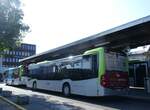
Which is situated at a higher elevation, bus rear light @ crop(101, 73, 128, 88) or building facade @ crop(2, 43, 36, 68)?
building facade @ crop(2, 43, 36, 68)

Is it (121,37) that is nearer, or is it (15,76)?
(121,37)

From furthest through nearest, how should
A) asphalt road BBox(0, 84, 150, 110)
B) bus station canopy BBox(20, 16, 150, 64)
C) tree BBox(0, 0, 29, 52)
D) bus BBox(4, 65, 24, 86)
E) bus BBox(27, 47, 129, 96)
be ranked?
bus BBox(4, 65, 24, 86) < tree BBox(0, 0, 29, 52) < bus station canopy BBox(20, 16, 150, 64) < bus BBox(27, 47, 129, 96) < asphalt road BBox(0, 84, 150, 110)

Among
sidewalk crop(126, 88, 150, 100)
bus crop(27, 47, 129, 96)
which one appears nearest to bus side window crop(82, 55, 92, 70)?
bus crop(27, 47, 129, 96)

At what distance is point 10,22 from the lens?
24750 millimetres

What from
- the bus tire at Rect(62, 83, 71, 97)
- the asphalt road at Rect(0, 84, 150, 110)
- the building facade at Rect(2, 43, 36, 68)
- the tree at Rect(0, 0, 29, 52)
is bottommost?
the asphalt road at Rect(0, 84, 150, 110)

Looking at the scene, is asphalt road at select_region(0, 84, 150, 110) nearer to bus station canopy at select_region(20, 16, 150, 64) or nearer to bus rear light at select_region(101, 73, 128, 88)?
bus rear light at select_region(101, 73, 128, 88)

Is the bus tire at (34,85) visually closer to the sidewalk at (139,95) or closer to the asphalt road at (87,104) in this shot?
the sidewalk at (139,95)

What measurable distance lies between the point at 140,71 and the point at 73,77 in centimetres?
1102

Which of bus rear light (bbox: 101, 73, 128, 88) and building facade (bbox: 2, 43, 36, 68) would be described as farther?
building facade (bbox: 2, 43, 36, 68)

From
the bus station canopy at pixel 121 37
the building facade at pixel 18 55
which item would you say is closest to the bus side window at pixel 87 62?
the bus station canopy at pixel 121 37

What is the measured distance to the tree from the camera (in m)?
24.3

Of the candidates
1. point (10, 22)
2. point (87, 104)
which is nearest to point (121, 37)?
point (87, 104)

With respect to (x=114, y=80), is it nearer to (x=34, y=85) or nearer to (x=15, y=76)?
(x=34, y=85)

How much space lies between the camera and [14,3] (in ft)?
82.5
